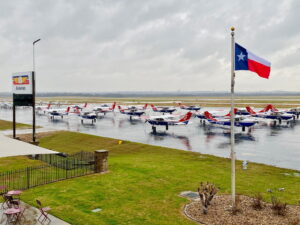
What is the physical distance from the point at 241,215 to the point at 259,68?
6.08 m

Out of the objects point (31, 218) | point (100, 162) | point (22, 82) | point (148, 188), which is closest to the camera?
point (31, 218)

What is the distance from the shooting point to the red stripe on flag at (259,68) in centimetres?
1195

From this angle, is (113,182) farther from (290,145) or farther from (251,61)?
(290,145)

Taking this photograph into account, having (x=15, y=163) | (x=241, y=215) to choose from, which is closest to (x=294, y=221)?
(x=241, y=215)

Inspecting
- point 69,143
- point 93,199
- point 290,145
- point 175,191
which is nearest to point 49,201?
point 93,199

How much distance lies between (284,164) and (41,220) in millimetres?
18486

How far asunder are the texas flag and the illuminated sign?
2045 centimetres

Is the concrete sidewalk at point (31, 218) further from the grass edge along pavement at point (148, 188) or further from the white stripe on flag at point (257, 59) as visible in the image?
the white stripe on flag at point (257, 59)

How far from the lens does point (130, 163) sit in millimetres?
22094

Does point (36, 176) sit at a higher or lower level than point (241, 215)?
lower

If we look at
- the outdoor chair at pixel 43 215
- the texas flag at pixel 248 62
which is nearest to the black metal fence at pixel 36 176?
the outdoor chair at pixel 43 215

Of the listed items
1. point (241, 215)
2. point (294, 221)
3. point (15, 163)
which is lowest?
point (15, 163)

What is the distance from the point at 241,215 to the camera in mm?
11758

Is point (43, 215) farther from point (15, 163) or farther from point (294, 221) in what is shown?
point (15, 163)
